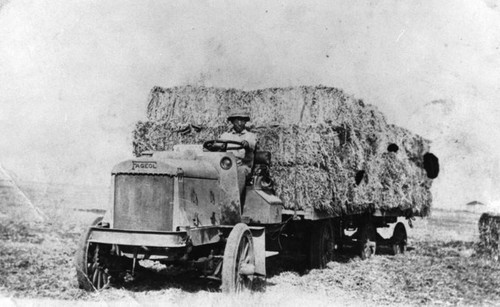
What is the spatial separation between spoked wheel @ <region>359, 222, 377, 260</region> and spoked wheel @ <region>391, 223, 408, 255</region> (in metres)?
1.03

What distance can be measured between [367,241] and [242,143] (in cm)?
619

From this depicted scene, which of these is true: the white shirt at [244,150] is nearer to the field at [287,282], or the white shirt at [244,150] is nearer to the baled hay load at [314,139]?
the baled hay load at [314,139]

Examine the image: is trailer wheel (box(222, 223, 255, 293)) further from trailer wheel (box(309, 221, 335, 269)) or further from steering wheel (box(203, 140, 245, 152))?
trailer wheel (box(309, 221, 335, 269))

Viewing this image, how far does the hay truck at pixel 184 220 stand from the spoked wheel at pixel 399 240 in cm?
686

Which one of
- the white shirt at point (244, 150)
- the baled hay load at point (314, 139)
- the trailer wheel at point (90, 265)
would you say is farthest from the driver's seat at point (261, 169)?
the trailer wheel at point (90, 265)

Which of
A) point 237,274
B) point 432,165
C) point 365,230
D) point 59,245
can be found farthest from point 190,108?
point 432,165

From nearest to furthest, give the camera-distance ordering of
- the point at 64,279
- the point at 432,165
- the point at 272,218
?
the point at 64,279 < the point at 272,218 < the point at 432,165

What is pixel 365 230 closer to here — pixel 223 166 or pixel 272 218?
pixel 272 218

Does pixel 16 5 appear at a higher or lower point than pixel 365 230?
higher

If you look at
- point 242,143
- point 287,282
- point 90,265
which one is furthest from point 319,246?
point 90,265

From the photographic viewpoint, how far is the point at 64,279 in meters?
8.59

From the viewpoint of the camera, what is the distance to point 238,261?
7555mm

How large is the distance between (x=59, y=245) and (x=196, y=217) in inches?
256

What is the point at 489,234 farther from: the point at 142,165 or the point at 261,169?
the point at 142,165
